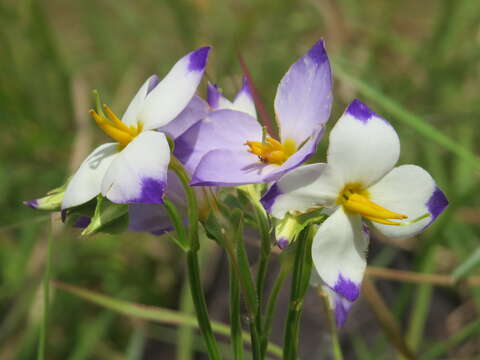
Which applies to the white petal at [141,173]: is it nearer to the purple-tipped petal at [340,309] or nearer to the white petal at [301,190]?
the white petal at [301,190]

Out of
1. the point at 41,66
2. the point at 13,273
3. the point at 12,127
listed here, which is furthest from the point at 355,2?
the point at 13,273

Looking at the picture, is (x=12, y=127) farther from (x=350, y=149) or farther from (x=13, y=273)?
(x=350, y=149)

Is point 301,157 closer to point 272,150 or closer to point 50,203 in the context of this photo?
point 272,150

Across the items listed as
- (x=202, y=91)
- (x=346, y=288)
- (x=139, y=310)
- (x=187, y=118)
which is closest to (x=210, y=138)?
(x=187, y=118)

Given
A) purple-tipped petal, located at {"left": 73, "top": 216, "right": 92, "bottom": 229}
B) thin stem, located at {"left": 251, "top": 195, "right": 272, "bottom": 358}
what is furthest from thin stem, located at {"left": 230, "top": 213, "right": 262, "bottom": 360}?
purple-tipped petal, located at {"left": 73, "top": 216, "right": 92, "bottom": 229}

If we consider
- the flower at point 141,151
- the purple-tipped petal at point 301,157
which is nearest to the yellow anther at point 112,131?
the flower at point 141,151

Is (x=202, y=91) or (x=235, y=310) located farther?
(x=202, y=91)

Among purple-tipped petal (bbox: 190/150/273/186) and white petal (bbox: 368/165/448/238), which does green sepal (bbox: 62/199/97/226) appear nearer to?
purple-tipped petal (bbox: 190/150/273/186)
